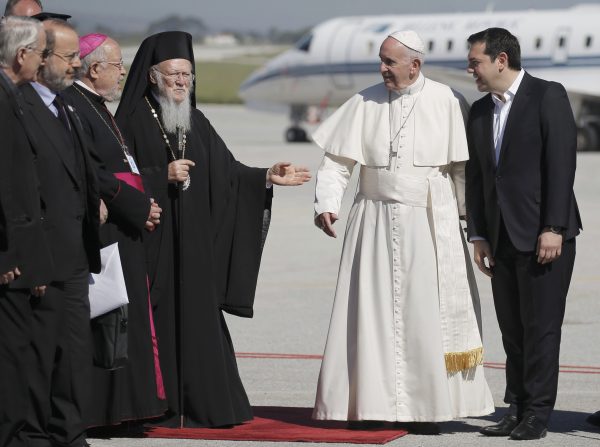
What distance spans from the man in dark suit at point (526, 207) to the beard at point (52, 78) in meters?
2.06

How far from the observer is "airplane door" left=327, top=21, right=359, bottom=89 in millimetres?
34406

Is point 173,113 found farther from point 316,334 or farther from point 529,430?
point 316,334

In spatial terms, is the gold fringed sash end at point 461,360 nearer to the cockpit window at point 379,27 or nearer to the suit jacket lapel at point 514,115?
the suit jacket lapel at point 514,115

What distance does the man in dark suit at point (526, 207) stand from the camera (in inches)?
266

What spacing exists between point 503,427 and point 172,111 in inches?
89.5

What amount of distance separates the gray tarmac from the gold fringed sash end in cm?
33

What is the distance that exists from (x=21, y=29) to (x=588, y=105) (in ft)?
89.9

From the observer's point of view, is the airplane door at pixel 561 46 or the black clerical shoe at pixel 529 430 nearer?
the black clerical shoe at pixel 529 430

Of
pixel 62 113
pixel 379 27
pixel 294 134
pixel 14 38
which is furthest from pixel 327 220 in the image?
pixel 294 134

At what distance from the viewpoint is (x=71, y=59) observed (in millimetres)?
6027

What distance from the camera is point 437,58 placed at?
33375 mm

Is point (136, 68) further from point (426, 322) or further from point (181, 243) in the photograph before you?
point (426, 322)

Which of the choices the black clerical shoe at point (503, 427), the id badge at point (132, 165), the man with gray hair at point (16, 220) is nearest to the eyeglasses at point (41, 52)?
the man with gray hair at point (16, 220)

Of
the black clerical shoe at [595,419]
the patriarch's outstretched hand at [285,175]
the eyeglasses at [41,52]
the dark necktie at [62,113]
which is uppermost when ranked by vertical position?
the eyeglasses at [41,52]
